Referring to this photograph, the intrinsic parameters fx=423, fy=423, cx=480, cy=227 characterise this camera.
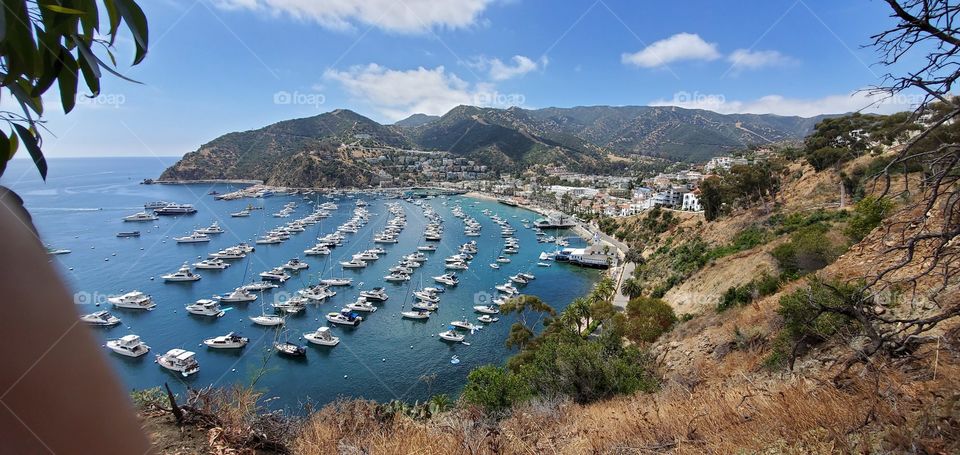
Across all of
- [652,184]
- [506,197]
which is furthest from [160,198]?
[652,184]

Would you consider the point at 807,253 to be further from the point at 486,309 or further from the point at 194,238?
the point at 194,238

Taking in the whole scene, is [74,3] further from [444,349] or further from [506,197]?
[506,197]

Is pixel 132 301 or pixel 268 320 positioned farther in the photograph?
pixel 132 301

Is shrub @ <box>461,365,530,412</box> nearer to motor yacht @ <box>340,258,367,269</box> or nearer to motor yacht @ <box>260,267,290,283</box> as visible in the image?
motor yacht @ <box>260,267,290,283</box>

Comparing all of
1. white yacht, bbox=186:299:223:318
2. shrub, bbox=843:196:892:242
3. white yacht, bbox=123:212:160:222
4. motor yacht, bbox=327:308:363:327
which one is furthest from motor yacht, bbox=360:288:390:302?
white yacht, bbox=123:212:160:222

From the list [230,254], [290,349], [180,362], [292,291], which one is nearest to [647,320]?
[290,349]

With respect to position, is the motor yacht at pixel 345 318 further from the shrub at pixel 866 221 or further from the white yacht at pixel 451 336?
the shrub at pixel 866 221

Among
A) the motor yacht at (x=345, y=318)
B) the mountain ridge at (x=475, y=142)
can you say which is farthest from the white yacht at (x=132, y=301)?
the mountain ridge at (x=475, y=142)
